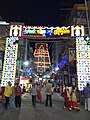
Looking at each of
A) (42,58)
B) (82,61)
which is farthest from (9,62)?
(42,58)

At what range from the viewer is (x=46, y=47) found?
365 feet

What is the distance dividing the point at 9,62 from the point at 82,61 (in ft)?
18.6

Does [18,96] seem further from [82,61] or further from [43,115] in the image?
[82,61]

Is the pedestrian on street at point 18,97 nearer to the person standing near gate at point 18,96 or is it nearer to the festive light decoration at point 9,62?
the person standing near gate at point 18,96

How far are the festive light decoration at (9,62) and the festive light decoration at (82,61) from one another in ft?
16.3

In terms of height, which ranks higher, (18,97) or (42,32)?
(42,32)

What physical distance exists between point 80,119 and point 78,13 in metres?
29.9

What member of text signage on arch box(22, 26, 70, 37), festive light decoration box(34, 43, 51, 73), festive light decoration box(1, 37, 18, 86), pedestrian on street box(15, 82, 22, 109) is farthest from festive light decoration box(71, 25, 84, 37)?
festive light decoration box(34, 43, 51, 73)

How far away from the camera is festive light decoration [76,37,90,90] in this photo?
13.3 m

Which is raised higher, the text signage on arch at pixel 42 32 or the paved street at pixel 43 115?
the text signage on arch at pixel 42 32

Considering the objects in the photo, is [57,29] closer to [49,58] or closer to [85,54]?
[85,54]

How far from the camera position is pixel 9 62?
13578mm

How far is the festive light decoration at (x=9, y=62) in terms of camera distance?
1330cm

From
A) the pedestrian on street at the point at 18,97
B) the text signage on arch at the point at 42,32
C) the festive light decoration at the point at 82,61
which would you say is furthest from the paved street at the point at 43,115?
the text signage on arch at the point at 42,32
